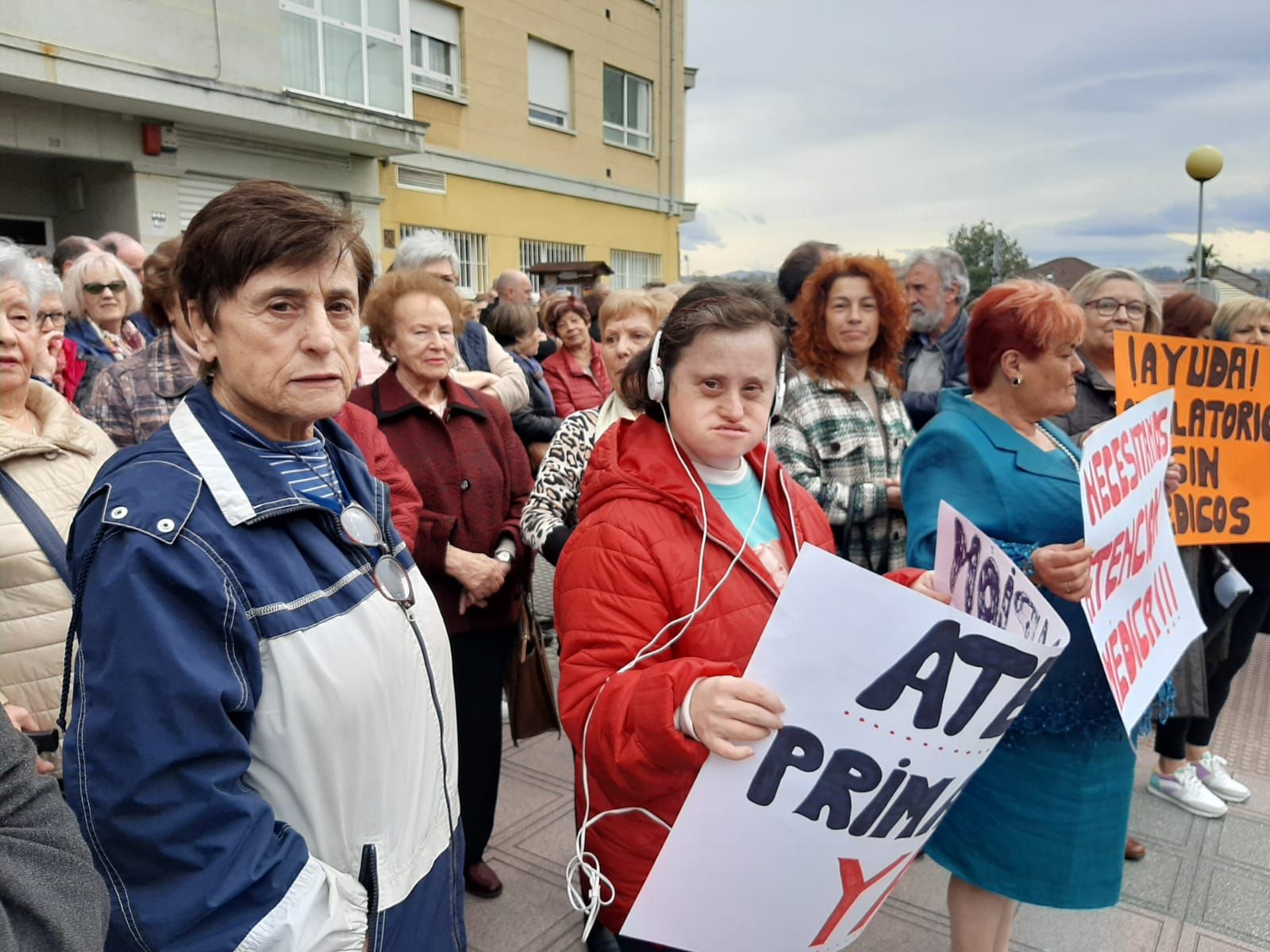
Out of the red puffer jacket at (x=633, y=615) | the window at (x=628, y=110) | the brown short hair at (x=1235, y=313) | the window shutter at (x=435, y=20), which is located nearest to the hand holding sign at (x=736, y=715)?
the red puffer jacket at (x=633, y=615)

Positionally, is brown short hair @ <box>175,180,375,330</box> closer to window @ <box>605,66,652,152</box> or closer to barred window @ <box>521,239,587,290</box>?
barred window @ <box>521,239,587,290</box>

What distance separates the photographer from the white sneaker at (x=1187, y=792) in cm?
362

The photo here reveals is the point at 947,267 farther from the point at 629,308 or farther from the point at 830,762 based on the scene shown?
the point at 830,762

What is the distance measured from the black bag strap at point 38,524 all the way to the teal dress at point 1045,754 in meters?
2.13

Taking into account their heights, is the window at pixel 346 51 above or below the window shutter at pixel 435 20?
below

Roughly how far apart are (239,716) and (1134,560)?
2.21m

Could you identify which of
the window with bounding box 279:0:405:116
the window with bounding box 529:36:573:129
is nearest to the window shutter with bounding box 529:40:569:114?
the window with bounding box 529:36:573:129

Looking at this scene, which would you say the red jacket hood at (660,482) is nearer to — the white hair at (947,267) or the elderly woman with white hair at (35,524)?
the elderly woman with white hair at (35,524)

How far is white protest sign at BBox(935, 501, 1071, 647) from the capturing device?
1.72m

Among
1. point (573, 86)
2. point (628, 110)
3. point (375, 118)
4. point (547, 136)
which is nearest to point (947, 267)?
point (375, 118)

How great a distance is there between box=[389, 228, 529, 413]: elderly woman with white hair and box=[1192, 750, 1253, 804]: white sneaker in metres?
3.51

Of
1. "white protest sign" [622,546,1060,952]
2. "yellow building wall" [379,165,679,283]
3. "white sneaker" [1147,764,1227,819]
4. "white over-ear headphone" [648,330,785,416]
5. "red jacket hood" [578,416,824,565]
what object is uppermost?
"yellow building wall" [379,165,679,283]

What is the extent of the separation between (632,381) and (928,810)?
1.10m

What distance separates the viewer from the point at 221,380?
1.47m
